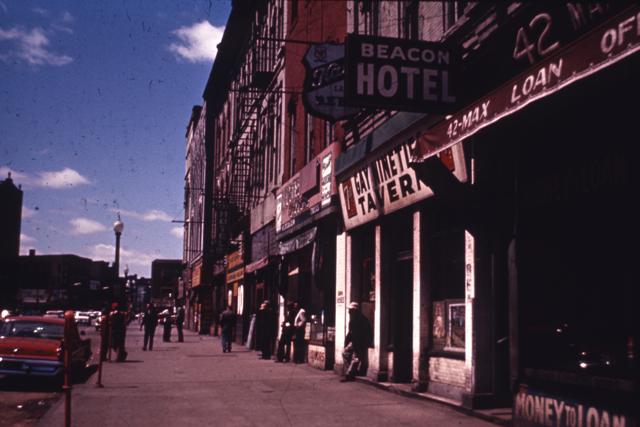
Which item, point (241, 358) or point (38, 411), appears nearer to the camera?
point (38, 411)

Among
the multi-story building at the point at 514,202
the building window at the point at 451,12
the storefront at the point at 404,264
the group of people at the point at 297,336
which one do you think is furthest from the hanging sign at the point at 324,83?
the building window at the point at 451,12

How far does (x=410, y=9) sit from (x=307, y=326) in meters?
10.7

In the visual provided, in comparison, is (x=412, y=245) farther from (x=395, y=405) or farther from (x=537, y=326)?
(x=537, y=326)

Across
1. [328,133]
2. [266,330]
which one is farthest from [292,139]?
[266,330]

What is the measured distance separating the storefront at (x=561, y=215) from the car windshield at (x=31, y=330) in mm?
9787

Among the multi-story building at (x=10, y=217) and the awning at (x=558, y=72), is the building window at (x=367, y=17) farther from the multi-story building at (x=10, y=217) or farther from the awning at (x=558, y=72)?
the multi-story building at (x=10, y=217)

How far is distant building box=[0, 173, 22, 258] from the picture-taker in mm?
163500

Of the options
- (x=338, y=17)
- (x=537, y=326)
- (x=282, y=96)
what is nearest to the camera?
(x=537, y=326)

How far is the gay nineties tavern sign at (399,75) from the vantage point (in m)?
11.9

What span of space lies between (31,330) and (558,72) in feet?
43.8

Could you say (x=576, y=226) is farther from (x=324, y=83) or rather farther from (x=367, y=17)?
(x=367, y=17)

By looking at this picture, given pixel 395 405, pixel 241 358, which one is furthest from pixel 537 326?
pixel 241 358

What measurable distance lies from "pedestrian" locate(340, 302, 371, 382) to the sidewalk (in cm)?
36

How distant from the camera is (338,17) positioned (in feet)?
67.2
